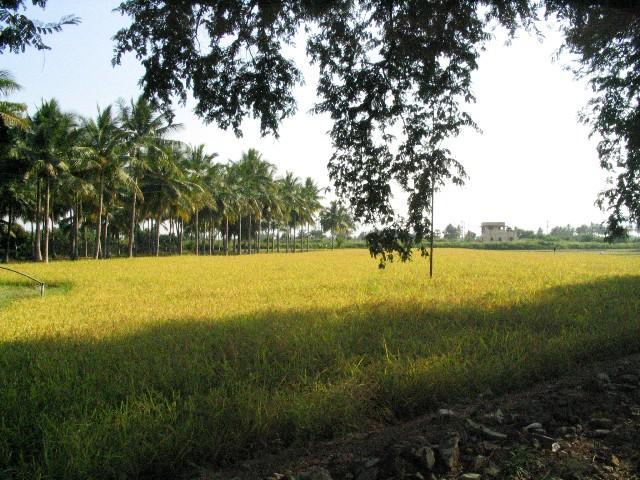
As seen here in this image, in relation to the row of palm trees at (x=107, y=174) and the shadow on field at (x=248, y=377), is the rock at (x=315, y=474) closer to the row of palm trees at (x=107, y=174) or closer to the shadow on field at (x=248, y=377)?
the shadow on field at (x=248, y=377)

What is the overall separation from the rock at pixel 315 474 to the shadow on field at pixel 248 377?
615mm

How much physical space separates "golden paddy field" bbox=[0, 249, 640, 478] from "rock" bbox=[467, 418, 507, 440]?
742mm

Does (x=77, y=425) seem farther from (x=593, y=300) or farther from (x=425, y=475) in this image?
(x=593, y=300)

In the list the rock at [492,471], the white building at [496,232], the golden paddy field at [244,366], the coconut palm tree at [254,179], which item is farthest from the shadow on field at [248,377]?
the white building at [496,232]

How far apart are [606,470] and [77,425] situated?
145 inches

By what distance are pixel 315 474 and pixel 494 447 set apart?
1271 millimetres

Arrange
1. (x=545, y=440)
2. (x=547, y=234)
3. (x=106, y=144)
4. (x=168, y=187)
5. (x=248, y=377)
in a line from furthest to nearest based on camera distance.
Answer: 1. (x=547, y=234)
2. (x=168, y=187)
3. (x=106, y=144)
4. (x=248, y=377)
5. (x=545, y=440)

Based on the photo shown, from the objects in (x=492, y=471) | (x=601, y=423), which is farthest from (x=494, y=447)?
(x=601, y=423)

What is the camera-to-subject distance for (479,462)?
2846mm

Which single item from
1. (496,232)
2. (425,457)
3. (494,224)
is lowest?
(425,457)

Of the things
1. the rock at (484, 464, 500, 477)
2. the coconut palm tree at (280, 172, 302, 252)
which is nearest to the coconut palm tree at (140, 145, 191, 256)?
the coconut palm tree at (280, 172, 302, 252)

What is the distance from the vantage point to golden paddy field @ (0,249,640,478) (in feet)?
10.6

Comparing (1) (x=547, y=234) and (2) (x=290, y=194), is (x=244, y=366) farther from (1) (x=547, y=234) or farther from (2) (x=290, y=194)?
(1) (x=547, y=234)

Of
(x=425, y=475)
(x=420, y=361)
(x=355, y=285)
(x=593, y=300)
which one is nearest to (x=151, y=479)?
(x=425, y=475)
